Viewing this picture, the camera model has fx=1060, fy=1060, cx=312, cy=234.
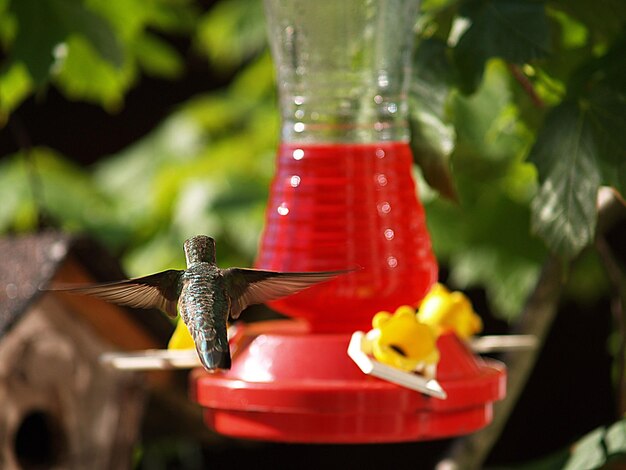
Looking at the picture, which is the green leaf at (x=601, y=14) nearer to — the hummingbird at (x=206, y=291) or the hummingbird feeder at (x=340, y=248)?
the hummingbird feeder at (x=340, y=248)

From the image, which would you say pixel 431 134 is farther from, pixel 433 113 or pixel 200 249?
pixel 200 249

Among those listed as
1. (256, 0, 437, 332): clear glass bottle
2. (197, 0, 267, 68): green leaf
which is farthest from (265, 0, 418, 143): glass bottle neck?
(197, 0, 267, 68): green leaf

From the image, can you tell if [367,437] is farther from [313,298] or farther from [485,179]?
[485,179]

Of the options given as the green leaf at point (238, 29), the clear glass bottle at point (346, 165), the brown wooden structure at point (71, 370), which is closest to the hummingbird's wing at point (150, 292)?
the clear glass bottle at point (346, 165)

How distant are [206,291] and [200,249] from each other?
59mm

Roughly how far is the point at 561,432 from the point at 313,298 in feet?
10.4

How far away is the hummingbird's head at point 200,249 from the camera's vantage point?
1.00 meters

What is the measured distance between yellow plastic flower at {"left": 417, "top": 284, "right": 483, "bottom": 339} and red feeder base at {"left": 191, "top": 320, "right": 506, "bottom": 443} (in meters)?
0.17

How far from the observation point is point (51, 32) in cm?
185

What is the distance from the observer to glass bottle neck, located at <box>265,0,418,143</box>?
1591mm

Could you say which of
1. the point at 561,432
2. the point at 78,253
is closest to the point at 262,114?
the point at 78,253

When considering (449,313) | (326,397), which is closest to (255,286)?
(326,397)

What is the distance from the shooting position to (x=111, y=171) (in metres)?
3.89

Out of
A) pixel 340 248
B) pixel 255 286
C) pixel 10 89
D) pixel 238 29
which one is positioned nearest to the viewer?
pixel 255 286
